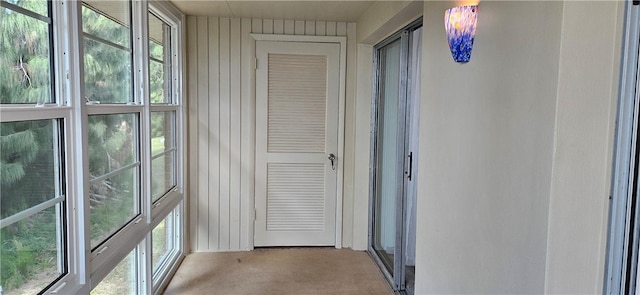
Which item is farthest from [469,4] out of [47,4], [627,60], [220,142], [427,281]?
[220,142]

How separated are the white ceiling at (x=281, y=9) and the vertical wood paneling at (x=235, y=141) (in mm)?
245

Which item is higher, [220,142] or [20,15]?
[20,15]

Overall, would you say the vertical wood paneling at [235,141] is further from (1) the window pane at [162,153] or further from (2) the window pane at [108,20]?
(2) the window pane at [108,20]

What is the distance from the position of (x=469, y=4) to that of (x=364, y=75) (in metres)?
2.24

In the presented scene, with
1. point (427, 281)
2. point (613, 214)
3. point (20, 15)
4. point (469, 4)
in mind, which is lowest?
point (427, 281)

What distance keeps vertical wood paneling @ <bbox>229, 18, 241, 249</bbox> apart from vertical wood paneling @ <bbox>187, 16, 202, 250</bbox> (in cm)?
31

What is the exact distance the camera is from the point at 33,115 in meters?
1.43

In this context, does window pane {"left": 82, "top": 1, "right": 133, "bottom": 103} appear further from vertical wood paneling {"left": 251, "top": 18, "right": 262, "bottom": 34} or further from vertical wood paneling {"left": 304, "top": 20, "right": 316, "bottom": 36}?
vertical wood paneling {"left": 304, "top": 20, "right": 316, "bottom": 36}

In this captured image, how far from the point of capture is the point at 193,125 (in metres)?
3.88

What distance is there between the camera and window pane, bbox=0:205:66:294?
4.43 ft

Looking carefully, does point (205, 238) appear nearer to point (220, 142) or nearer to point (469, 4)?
point (220, 142)

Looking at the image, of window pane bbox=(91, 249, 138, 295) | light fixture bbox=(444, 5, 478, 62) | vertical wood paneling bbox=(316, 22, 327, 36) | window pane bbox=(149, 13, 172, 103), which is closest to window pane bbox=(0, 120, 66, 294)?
window pane bbox=(91, 249, 138, 295)

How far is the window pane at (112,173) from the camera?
2.00 metres

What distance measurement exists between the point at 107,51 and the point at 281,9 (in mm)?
1620
